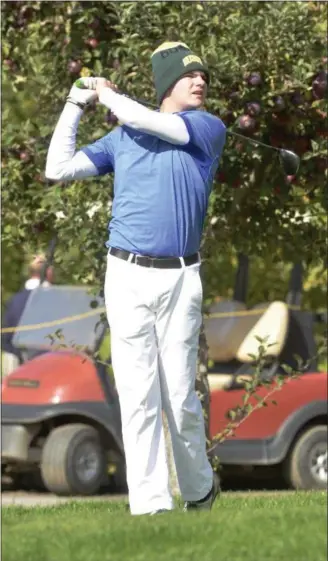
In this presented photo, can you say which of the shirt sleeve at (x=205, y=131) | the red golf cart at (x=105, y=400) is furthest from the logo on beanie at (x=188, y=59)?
the red golf cart at (x=105, y=400)

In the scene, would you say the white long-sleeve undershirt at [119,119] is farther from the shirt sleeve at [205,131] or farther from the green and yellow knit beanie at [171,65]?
the green and yellow knit beanie at [171,65]

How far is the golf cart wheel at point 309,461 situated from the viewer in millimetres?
13641

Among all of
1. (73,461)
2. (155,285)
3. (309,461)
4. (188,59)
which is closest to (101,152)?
(188,59)

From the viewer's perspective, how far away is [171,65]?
7.51m

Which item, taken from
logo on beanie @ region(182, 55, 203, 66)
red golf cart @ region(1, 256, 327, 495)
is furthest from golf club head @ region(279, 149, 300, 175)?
red golf cart @ region(1, 256, 327, 495)

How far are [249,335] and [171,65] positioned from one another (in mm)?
6234

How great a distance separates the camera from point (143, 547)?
19.1ft

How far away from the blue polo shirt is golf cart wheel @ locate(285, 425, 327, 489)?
6.56 meters

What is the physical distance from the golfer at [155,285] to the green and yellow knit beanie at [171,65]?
0.69 feet

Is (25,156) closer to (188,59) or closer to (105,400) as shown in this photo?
(105,400)

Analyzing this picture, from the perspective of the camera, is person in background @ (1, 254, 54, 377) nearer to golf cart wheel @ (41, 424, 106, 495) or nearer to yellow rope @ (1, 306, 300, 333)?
yellow rope @ (1, 306, 300, 333)

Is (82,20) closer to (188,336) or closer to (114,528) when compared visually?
(188,336)

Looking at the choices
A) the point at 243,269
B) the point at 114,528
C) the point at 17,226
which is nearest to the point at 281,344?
the point at 243,269

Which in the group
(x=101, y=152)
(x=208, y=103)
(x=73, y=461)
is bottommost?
(x=73, y=461)
